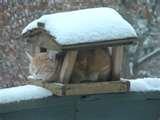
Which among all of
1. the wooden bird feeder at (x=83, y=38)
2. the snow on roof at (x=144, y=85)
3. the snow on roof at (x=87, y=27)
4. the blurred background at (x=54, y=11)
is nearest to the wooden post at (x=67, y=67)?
the wooden bird feeder at (x=83, y=38)

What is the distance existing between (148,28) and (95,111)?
5.43 metres

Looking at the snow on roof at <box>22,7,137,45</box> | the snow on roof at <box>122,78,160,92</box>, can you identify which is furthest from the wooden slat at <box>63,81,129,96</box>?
the snow on roof at <box>22,7,137,45</box>

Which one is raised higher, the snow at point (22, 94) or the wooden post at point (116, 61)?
the wooden post at point (116, 61)

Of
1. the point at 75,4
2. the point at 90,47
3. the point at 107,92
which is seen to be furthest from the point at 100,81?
the point at 75,4

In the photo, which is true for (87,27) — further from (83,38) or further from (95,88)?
(95,88)

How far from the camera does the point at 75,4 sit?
7.36 meters

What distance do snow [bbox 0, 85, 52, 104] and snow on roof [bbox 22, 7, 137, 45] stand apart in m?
0.26

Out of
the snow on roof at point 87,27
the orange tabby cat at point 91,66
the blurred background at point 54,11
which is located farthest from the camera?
the blurred background at point 54,11

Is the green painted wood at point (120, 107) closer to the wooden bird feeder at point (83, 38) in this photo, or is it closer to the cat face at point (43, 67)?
the wooden bird feeder at point (83, 38)

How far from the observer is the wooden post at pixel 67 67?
2135 mm

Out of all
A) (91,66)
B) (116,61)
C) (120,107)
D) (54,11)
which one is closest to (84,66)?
(91,66)

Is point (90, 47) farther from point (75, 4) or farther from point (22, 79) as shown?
point (75, 4)

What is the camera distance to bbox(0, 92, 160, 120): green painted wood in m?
2.08

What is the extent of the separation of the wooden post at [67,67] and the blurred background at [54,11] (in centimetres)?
477
